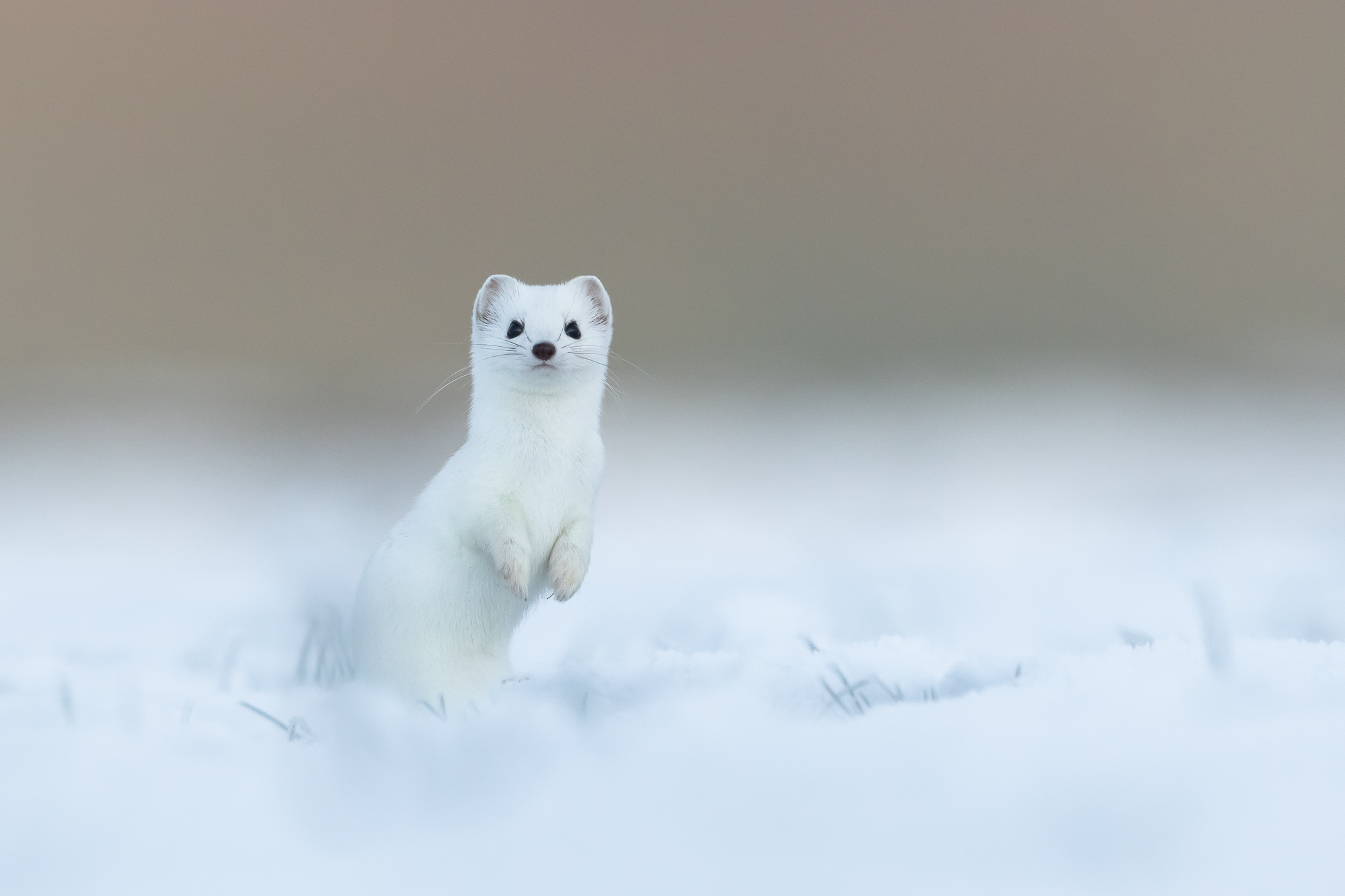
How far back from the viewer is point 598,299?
4.32 feet

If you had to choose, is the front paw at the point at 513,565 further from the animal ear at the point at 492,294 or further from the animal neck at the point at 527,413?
the animal ear at the point at 492,294

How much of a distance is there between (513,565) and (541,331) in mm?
254

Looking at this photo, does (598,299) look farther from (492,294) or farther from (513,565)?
(513,565)

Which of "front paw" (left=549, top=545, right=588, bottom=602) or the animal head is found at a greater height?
the animal head

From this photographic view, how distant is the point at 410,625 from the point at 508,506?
16 cm

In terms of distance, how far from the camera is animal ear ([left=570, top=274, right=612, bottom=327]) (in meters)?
1.31

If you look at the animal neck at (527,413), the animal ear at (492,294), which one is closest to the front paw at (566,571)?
the animal neck at (527,413)

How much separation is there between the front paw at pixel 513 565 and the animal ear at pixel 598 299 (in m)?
0.30

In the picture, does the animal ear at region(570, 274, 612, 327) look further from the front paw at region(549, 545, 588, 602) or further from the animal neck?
the front paw at region(549, 545, 588, 602)

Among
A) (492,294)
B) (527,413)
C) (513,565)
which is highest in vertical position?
(492,294)

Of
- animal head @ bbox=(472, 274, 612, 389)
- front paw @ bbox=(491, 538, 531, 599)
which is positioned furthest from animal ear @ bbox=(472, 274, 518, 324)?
front paw @ bbox=(491, 538, 531, 599)

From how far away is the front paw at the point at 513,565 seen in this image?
1140 mm

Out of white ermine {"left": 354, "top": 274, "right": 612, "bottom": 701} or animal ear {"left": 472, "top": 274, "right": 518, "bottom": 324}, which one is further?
animal ear {"left": 472, "top": 274, "right": 518, "bottom": 324}

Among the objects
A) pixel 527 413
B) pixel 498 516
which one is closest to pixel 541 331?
pixel 527 413
